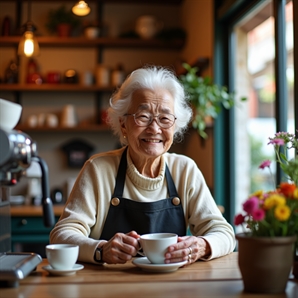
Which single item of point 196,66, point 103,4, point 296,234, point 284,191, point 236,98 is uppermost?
point 103,4

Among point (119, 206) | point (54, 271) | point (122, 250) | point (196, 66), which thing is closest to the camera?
point (54, 271)

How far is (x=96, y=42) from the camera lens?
5000 mm

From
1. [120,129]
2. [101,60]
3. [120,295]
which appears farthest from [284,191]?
[101,60]

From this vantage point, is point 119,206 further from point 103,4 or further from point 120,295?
point 103,4

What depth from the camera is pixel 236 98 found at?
400 cm

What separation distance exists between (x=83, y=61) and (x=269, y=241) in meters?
4.12

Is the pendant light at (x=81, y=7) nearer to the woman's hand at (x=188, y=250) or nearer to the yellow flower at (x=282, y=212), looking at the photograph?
the woman's hand at (x=188, y=250)

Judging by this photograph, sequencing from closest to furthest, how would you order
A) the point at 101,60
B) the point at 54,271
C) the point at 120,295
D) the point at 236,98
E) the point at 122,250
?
the point at 120,295, the point at 54,271, the point at 122,250, the point at 236,98, the point at 101,60

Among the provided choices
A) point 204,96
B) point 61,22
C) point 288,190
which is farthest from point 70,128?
point 288,190

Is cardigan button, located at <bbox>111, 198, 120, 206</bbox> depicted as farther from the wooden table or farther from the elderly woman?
the wooden table

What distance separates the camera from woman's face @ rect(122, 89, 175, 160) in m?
2.10

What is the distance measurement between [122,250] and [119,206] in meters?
0.39

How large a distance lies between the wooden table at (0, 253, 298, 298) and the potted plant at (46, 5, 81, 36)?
3672mm

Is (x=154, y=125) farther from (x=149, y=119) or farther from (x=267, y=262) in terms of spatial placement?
(x=267, y=262)
